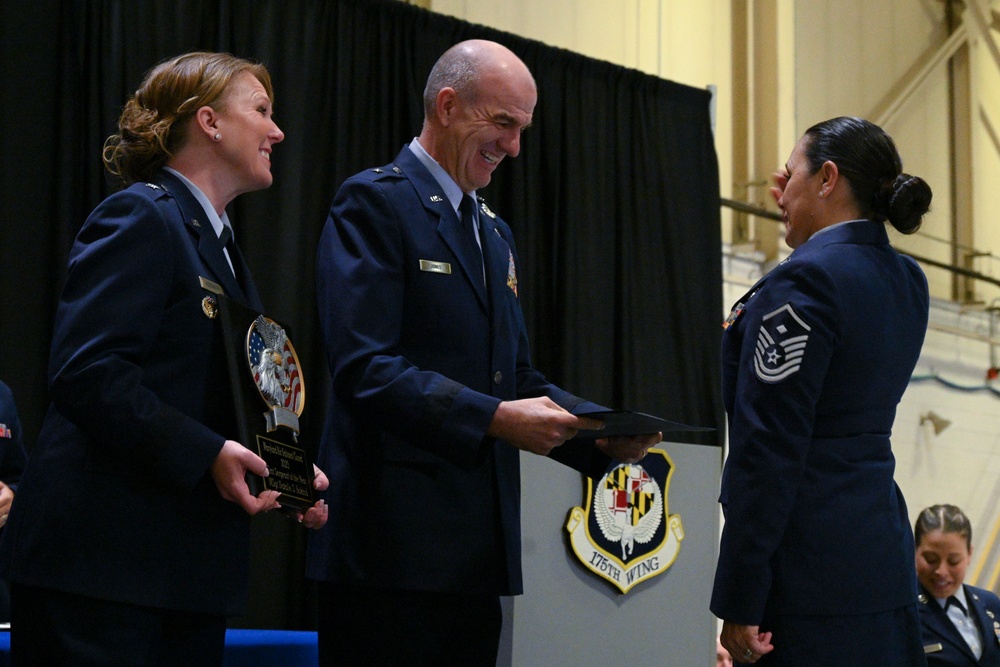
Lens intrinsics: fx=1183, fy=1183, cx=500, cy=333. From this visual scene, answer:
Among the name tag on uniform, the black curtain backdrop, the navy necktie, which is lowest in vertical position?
the name tag on uniform

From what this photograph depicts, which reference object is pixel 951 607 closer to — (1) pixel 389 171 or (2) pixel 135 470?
(1) pixel 389 171

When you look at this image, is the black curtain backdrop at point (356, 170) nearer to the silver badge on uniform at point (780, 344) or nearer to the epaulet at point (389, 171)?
the epaulet at point (389, 171)

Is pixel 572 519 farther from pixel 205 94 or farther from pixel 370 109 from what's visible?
pixel 370 109

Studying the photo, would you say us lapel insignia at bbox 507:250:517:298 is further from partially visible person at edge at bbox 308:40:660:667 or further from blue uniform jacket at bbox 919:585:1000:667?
blue uniform jacket at bbox 919:585:1000:667

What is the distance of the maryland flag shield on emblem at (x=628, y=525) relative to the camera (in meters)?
2.70

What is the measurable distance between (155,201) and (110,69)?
2.65 m

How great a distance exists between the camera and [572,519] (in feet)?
8.86

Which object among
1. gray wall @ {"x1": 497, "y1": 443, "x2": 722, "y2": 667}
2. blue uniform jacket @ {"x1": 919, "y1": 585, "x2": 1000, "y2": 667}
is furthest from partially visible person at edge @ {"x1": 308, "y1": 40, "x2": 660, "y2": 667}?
blue uniform jacket @ {"x1": 919, "y1": 585, "x2": 1000, "y2": 667}

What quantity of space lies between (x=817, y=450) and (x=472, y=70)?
0.92 m

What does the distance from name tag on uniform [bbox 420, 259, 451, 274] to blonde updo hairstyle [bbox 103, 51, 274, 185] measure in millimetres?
415

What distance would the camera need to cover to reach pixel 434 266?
1990mm

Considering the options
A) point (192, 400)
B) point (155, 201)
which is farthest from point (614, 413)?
point (155, 201)

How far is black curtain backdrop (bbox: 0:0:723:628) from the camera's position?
3.99m

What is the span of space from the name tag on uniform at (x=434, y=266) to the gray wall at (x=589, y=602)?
2.62 feet
